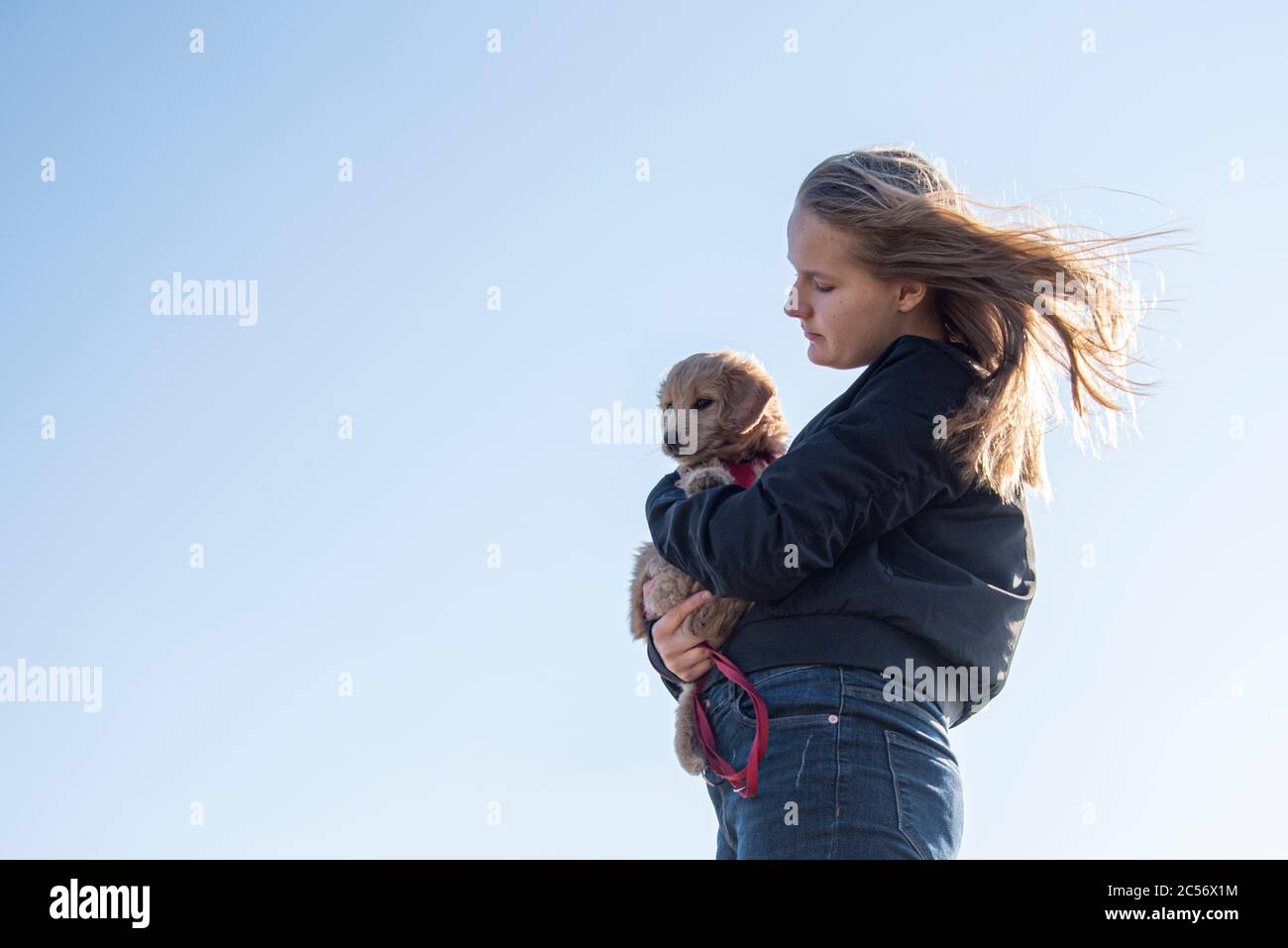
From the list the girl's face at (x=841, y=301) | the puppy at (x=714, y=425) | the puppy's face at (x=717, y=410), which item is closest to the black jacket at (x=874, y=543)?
the girl's face at (x=841, y=301)

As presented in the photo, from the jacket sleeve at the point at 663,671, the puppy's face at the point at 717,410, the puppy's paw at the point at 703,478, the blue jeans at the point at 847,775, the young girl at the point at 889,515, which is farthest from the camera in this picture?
the puppy's face at the point at 717,410

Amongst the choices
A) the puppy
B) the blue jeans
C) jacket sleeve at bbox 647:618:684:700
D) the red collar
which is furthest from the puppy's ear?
the blue jeans

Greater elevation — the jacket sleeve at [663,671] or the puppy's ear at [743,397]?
the puppy's ear at [743,397]

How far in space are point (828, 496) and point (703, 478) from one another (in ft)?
4.89

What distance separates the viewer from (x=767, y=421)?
6102 mm

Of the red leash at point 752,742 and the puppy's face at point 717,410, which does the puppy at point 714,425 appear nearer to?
the puppy's face at point 717,410

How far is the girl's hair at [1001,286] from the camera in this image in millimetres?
4566

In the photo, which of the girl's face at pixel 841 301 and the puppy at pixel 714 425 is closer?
the girl's face at pixel 841 301

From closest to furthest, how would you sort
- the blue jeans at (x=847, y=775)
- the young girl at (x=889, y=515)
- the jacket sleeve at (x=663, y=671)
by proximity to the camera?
the blue jeans at (x=847, y=775), the young girl at (x=889, y=515), the jacket sleeve at (x=663, y=671)

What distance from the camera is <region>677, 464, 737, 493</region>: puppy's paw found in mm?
5602

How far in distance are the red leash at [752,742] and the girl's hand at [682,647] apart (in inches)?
3.3
